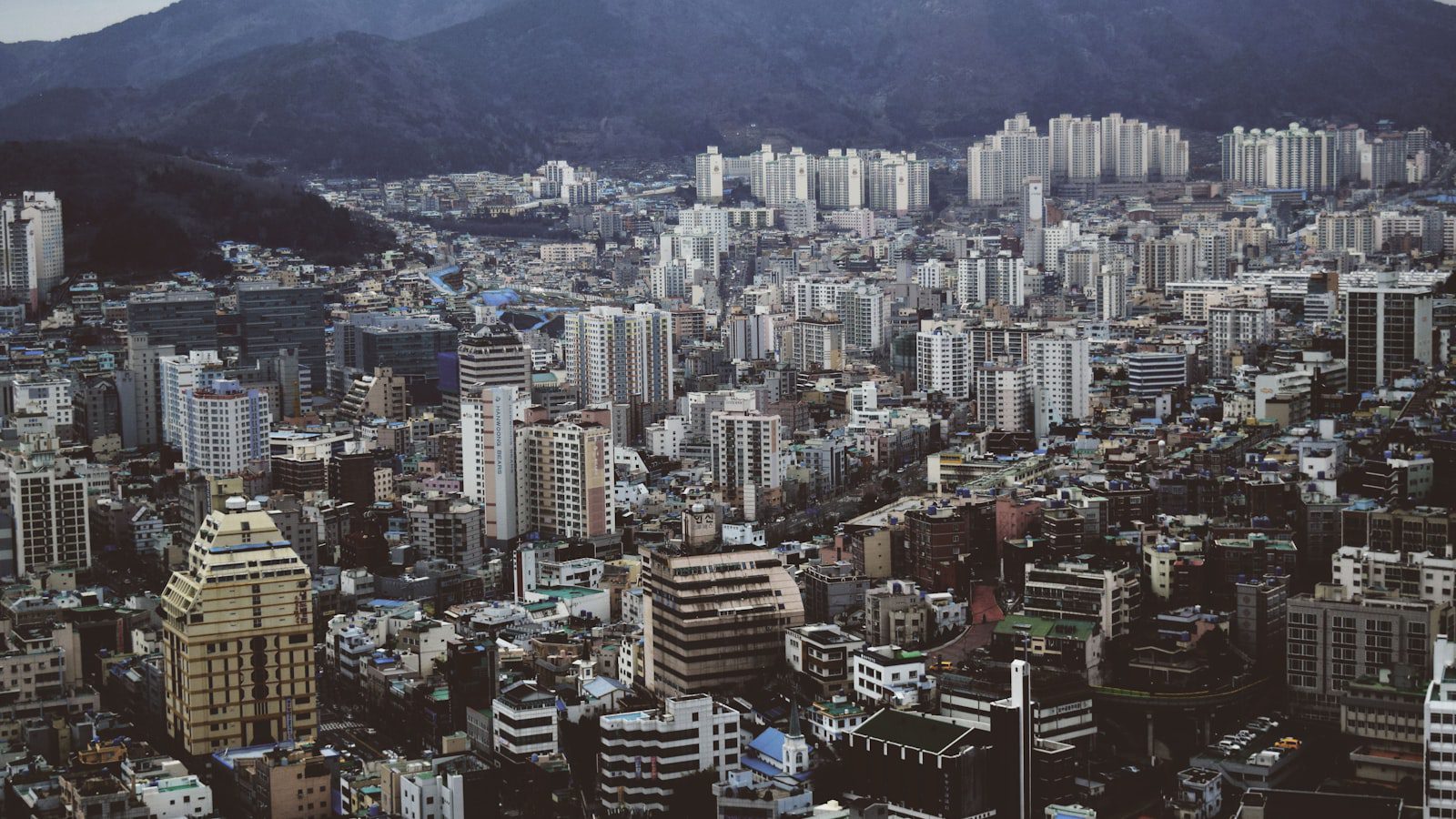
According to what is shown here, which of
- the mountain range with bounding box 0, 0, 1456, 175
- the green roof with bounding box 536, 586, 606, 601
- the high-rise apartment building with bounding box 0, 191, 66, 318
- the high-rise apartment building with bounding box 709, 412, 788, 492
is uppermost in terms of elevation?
the mountain range with bounding box 0, 0, 1456, 175

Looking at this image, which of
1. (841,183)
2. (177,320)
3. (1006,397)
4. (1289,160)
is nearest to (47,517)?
(177,320)

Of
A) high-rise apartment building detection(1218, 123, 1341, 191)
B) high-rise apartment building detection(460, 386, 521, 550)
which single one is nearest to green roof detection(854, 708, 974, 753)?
high-rise apartment building detection(460, 386, 521, 550)

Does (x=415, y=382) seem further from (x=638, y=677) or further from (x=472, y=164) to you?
(x=472, y=164)

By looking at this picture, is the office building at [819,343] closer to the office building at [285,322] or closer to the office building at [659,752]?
the office building at [285,322]

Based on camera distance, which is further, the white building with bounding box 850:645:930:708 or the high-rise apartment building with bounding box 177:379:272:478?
the high-rise apartment building with bounding box 177:379:272:478

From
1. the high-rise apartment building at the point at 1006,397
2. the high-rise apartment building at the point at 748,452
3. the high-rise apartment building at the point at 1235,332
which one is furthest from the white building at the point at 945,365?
the high-rise apartment building at the point at 748,452

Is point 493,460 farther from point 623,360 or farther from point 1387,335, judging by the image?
point 1387,335

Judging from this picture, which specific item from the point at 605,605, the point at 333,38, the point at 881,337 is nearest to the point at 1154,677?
the point at 605,605

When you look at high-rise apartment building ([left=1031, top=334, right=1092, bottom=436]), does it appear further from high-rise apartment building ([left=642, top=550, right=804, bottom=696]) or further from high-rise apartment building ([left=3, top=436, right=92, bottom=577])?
high-rise apartment building ([left=642, top=550, right=804, bottom=696])
